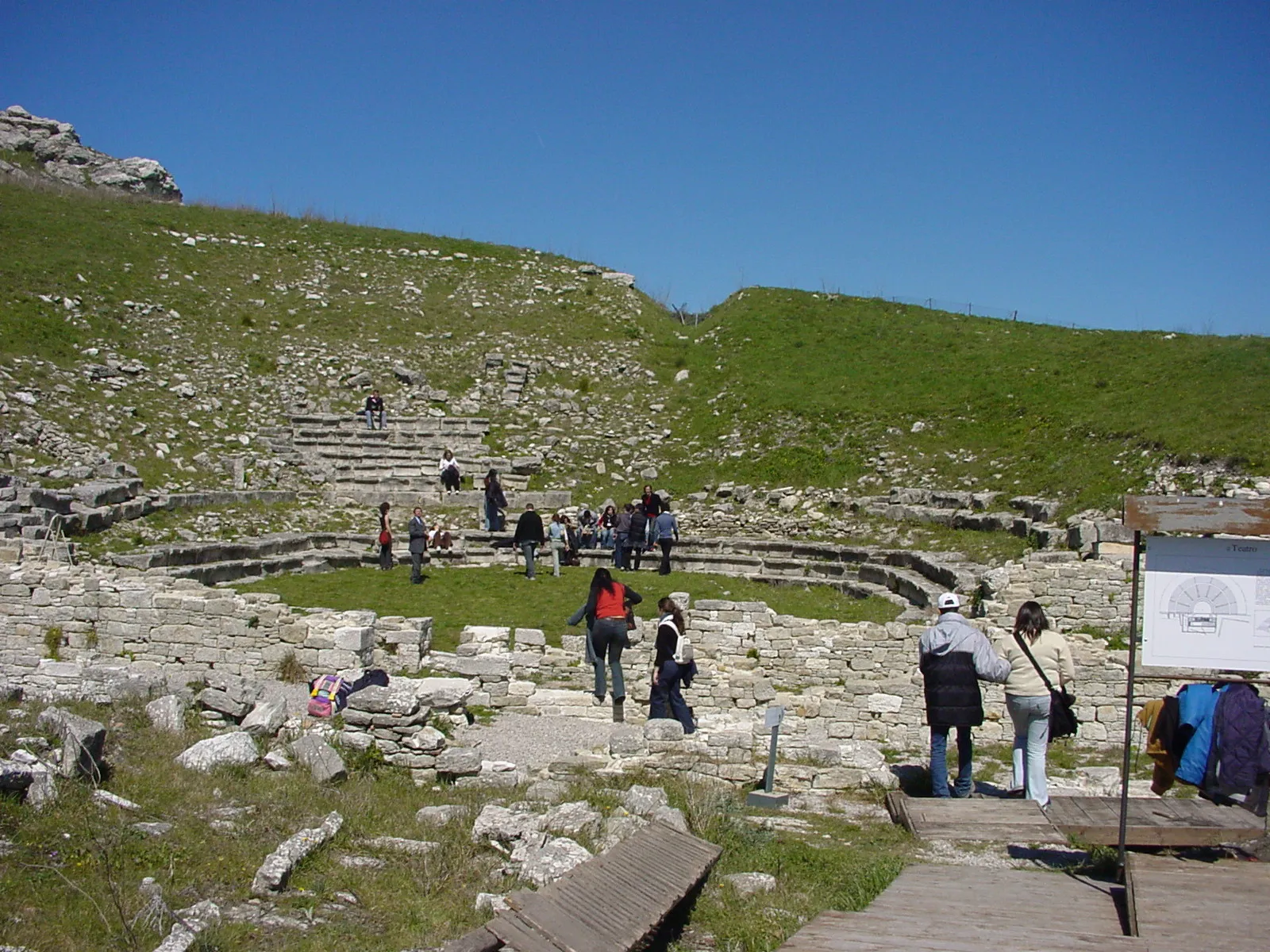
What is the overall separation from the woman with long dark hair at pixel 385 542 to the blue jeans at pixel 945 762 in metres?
15.6

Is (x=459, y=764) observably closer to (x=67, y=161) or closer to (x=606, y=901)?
(x=606, y=901)

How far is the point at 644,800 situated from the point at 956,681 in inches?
110

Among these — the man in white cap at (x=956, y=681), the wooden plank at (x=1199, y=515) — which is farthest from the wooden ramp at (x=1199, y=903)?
the man in white cap at (x=956, y=681)

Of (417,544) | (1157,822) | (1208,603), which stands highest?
(1208,603)

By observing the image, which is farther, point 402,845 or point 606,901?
point 402,845

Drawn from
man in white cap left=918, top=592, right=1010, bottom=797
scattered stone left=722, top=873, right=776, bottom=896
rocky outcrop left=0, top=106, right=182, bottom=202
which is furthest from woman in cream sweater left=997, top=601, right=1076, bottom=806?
rocky outcrop left=0, top=106, right=182, bottom=202

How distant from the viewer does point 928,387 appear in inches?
1268

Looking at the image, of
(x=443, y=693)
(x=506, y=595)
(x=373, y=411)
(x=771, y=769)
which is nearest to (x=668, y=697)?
(x=443, y=693)

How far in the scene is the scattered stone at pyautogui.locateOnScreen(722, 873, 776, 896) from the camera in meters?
6.21

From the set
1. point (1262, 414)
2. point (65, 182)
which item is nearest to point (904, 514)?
point (1262, 414)

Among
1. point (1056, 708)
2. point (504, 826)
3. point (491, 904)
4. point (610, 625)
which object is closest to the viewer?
point (491, 904)

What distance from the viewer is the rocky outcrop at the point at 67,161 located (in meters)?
52.4

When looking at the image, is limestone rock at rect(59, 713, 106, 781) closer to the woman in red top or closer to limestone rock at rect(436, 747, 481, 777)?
limestone rock at rect(436, 747, 481, 777)

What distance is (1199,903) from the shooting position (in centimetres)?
535
